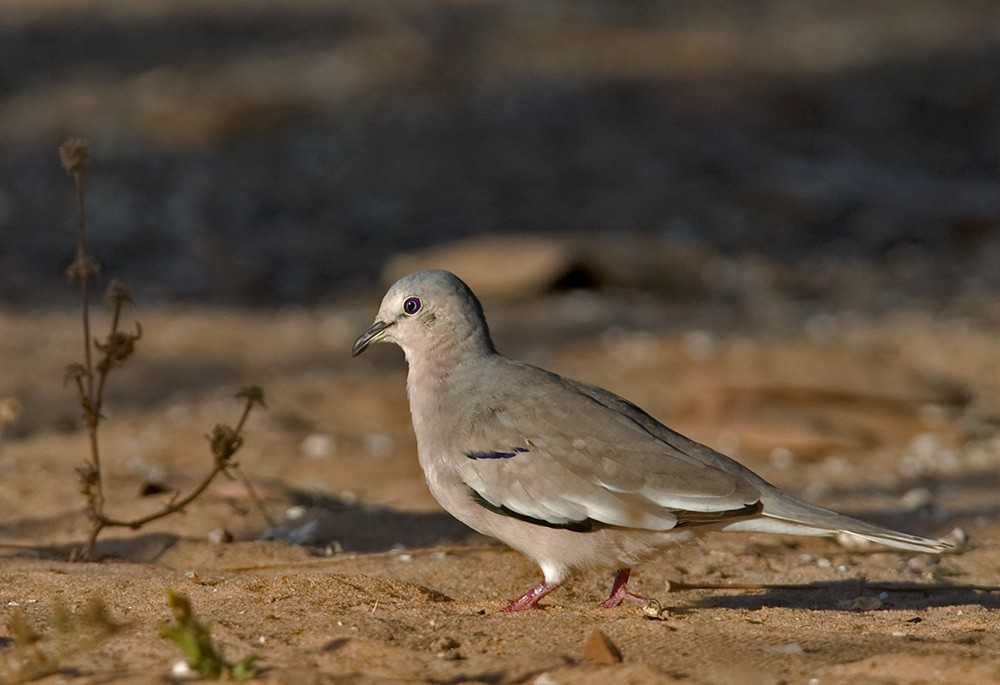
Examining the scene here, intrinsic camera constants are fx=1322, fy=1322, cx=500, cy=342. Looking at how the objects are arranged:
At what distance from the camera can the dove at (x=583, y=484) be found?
14.1 ft

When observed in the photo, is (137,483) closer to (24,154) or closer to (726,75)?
(24,154)

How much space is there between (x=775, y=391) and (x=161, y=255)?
6889 mm

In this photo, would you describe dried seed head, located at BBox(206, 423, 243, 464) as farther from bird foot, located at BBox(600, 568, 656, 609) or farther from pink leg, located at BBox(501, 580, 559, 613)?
bird foot, located at BBox(600, 568, 656, 609)

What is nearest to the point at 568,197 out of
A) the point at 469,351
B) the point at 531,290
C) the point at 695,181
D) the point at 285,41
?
the point at 695,181

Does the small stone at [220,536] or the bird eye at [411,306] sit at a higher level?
the bird eye at [411,306]

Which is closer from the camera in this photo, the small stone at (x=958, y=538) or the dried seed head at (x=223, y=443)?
the dried seed head at (x=223, y=443)

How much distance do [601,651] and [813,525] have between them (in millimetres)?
1050

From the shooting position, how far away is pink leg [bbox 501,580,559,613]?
4438mm

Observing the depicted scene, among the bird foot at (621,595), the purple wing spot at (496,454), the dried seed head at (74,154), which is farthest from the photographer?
the dried seed head at (74,154)

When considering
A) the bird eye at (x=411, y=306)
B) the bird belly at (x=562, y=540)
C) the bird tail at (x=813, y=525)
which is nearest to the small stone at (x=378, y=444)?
the bird eye at (x=411, y=306)

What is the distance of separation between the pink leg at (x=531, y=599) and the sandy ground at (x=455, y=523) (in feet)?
0.25

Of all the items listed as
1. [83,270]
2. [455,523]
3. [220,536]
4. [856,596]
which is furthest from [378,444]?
[856,596]

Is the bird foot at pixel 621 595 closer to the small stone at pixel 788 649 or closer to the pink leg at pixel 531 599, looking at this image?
the pink leg at pixel 531 599

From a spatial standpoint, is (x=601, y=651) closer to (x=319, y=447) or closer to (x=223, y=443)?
(x=223, y=443)
